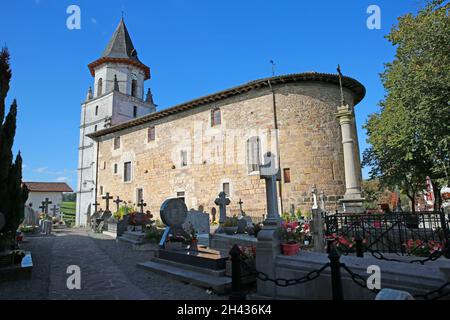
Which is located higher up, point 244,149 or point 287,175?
point 244,149

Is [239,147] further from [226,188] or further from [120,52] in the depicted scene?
[120,52]

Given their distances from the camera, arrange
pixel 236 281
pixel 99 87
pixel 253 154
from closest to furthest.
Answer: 1. pixel 236 281
2. pixel 253 154
3. pixel 99 87

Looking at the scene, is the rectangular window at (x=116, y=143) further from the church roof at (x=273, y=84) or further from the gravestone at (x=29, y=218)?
the gravestone at (x=29, y=218)

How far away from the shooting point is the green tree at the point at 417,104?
12.8 m

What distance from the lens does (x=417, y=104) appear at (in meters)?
13.5

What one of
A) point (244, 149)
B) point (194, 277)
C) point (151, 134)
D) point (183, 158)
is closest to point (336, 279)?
point (194, 277)

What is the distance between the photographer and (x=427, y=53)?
1391 cm

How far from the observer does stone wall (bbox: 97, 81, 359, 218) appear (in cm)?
1598

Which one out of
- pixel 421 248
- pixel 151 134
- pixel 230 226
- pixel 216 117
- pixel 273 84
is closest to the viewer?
pixel 421 248

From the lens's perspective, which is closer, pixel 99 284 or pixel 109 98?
pixel 99 284

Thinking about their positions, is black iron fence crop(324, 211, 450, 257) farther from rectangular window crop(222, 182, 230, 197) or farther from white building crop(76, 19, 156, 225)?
white building crop(76, 19, 156, 225)

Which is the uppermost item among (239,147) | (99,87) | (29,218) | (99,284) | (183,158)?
(99,87)

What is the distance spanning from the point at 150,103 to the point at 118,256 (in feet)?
90.2

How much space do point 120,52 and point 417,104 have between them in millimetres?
28552
